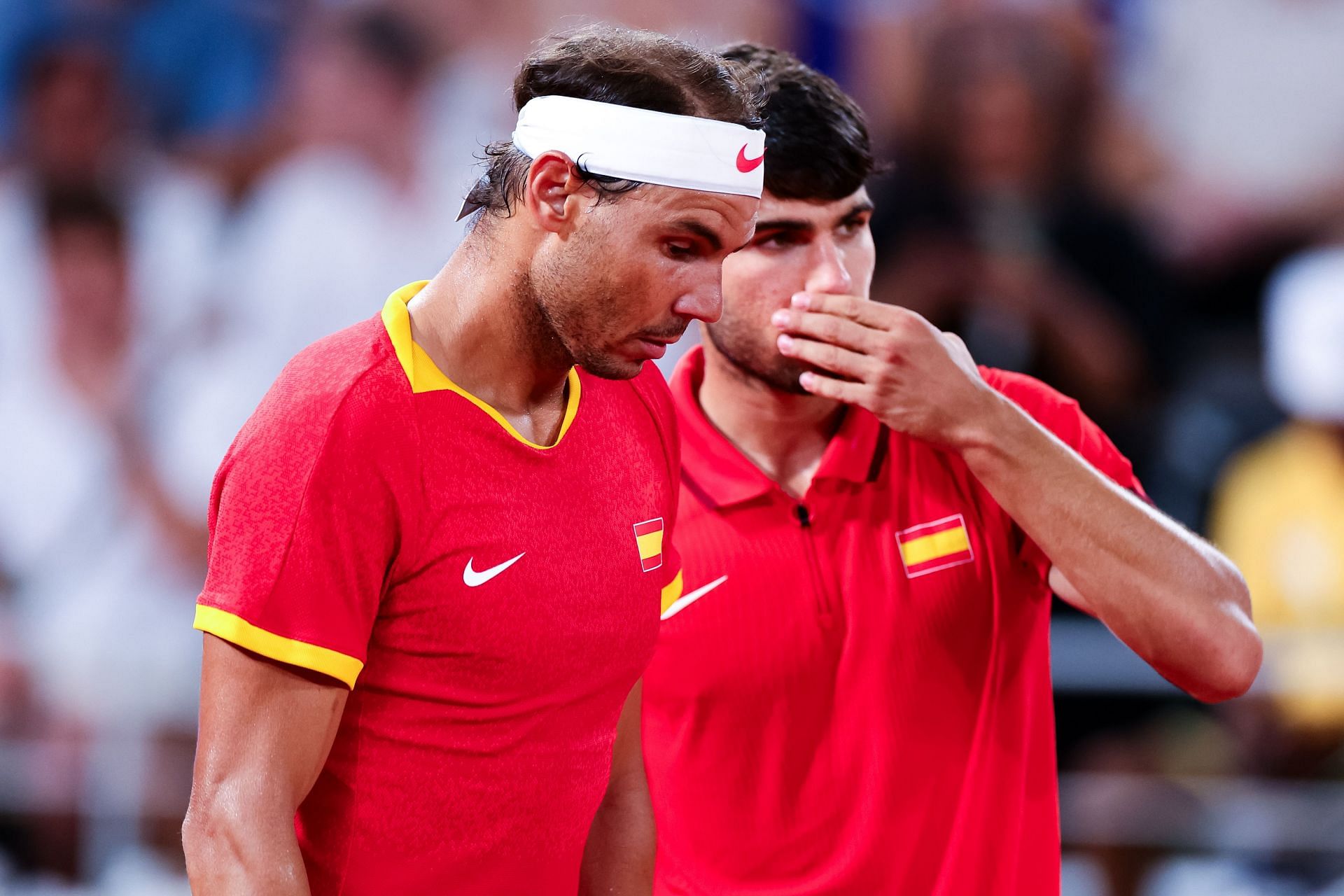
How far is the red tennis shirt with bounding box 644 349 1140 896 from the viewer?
7.29 ft

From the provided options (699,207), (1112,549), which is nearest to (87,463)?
(699,207)

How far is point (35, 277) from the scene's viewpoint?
5.89 meters

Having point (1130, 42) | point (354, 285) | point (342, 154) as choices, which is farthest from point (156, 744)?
point (1130, 42)

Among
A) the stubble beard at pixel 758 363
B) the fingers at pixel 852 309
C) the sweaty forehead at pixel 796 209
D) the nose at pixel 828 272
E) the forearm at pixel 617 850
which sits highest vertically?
the sweaty forehead at pixel 796 209

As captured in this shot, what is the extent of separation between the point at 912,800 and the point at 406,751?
2.79 feet

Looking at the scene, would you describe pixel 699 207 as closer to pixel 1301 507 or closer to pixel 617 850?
pixel 617 850

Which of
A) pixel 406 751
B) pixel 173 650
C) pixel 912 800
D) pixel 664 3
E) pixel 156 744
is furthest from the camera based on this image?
pixel 664 3

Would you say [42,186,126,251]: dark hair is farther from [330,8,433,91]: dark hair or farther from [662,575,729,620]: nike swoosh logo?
[662,575,729,620]: nike swoosh logo

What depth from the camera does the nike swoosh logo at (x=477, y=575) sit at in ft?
5.60

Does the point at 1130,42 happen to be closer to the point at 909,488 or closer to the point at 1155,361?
the point at 1155,361

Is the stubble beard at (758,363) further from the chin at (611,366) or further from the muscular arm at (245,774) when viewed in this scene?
the muscular arm at (245,774)

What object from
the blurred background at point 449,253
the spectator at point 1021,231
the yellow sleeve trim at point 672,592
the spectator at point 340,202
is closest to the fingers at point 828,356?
the yellow sleeve trim at point 672,592

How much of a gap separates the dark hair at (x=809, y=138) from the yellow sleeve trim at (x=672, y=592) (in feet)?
2.03

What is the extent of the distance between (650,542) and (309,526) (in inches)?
21.5
